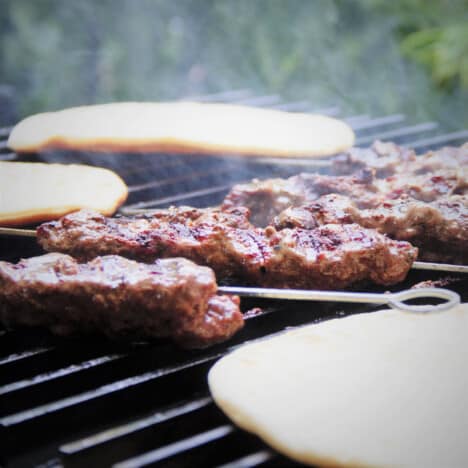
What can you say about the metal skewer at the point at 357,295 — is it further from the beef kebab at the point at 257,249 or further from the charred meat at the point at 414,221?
the charred meat at the point at 414,221

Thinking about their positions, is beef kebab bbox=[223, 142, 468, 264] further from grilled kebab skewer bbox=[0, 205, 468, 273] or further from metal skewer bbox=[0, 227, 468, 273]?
metal skewer bbox=[0, 227, 468, 273]

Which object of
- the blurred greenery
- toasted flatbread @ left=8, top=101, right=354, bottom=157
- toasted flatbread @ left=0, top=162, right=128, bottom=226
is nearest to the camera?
toasted flatbread @ left=0, top=162, right=128, bottom=226

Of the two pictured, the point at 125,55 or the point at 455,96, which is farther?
the point at 455,96

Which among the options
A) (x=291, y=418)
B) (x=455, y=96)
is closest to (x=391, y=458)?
(x=291, y=418)

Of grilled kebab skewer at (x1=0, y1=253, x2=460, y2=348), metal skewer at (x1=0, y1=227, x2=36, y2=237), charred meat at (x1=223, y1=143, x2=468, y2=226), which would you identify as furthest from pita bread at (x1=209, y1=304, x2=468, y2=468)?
metal skewer at (x1=0, y1=227, x2=36, y2=237)

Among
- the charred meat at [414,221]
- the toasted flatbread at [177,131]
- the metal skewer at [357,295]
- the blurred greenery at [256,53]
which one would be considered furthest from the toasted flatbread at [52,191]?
the metal skewer at [357,295]

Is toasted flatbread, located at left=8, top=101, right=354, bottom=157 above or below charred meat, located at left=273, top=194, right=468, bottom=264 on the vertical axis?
above

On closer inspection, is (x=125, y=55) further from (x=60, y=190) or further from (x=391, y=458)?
(x=391, y=458)
